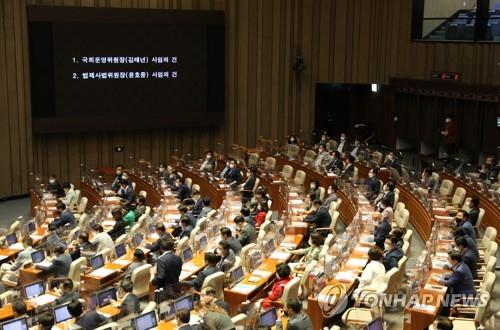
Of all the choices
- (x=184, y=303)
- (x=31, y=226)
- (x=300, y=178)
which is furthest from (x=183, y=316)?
(x=300, y=178)

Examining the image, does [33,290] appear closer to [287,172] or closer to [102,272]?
[102,272]

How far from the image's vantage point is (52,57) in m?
19.1

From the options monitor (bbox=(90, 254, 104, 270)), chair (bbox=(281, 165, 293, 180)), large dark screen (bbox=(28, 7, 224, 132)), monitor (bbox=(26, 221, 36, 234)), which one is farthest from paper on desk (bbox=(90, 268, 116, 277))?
large dark screen (bbox=(28, 7, 224, 132))

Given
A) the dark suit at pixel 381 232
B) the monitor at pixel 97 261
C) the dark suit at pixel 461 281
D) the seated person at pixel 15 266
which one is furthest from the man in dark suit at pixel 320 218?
the seated person at pixel 15 266

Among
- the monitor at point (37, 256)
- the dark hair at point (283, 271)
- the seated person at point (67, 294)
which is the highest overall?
the dark hair at point (283, 271)

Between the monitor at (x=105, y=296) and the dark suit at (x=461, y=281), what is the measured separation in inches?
172

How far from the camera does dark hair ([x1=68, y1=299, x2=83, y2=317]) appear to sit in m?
8.22

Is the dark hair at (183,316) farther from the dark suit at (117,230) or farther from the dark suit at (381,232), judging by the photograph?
the dark suit at (117,230)

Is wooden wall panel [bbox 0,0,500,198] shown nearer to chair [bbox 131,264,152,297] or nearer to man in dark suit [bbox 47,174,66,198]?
man in dark suit [bbox 47,174,66,198]

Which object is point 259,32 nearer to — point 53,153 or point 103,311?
point 53,153

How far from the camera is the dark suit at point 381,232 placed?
37.3ft

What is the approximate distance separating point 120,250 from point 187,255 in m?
1.24

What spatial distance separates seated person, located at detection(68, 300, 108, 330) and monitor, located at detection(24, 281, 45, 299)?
1.63m

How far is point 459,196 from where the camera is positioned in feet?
48.6
